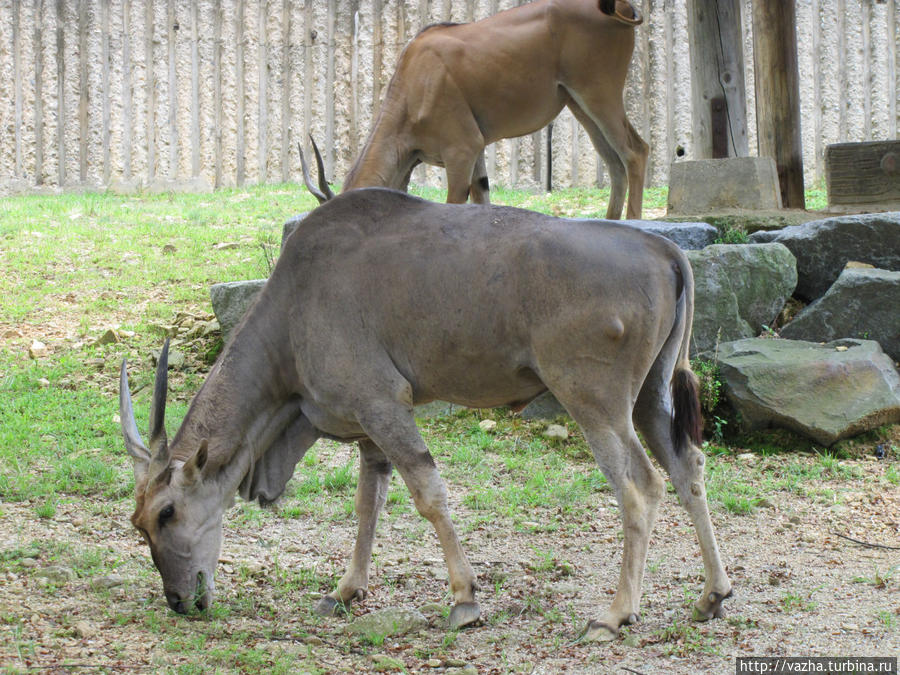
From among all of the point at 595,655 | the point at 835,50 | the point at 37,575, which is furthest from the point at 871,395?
the point at 835,50

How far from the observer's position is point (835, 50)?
15008 millimetres

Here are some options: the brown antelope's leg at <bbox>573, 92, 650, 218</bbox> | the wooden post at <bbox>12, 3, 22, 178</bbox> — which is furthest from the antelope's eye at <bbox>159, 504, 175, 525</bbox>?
the wooden post at <bbox>12, 3, 22, 178</bbox>

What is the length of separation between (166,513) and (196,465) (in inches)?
9.9

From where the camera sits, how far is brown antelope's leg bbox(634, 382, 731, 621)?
4.34 meters

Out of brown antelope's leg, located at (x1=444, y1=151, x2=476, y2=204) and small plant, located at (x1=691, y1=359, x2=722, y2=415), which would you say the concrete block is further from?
brown antelope's leg, located at (x1=444, y1=151, x2=476, y2=204)

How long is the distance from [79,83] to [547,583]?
13334mm

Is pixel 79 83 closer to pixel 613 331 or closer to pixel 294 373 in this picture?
pixel 294 373

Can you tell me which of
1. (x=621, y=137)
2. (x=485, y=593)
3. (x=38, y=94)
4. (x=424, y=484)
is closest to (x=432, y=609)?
(x=485, y=593)

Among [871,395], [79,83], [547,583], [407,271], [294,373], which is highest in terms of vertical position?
[79,83]

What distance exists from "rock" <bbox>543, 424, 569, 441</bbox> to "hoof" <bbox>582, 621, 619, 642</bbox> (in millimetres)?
3106

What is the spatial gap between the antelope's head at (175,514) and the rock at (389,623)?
710 mm

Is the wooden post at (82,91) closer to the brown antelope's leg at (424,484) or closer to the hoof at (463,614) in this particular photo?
the brown antelope's leg at (424,484)

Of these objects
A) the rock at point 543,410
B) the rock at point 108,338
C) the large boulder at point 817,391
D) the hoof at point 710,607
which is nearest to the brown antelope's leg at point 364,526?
the hoof at point 710,607

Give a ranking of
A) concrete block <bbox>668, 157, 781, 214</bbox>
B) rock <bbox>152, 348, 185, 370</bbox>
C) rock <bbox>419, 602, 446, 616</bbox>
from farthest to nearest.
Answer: concrete block <bbox>668, 157, 781, 214</bbox>, rock <bbox>152, 348, 185, 370</bbox>, rock <bbox>419, 602, 446, 616</bbox>
